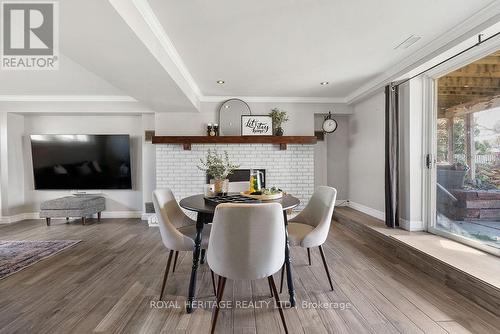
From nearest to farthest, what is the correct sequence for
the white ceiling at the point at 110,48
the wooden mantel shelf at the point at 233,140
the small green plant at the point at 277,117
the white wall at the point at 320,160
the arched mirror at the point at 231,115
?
the white ceiling at the point at 110,48, the wooden mantel shelf at the point at 233,140, the small green plant at the point at 277,117, the arched mirror at the point at 231,115, the white wall at the point at 320,160

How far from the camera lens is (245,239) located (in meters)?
1.47

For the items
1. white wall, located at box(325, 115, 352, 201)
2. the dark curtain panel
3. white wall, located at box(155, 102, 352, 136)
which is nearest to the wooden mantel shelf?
white wall, located at box(155, 102, 352, 136)

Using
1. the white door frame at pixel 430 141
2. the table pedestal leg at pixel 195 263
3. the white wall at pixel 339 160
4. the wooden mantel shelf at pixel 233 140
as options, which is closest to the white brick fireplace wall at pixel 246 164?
the wooden mantel shelf at pixel 233 140

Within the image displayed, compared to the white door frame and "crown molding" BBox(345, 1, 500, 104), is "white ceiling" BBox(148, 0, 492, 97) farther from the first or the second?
the white door frame

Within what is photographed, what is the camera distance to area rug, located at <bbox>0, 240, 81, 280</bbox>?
2.64 metres

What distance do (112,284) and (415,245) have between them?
3.11m

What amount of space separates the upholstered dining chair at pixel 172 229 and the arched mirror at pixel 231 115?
2.32 metres

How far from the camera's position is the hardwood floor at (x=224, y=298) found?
1.67m

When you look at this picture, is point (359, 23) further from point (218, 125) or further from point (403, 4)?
point (218, 125)

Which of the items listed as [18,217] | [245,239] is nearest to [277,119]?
[245,239]

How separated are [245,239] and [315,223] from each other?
1.18 meters

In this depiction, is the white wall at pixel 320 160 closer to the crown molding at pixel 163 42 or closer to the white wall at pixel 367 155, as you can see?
the white wall at pixel 367 155

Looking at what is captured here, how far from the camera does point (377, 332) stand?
1593 mm

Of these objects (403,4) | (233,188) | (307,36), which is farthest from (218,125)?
(403,4)
